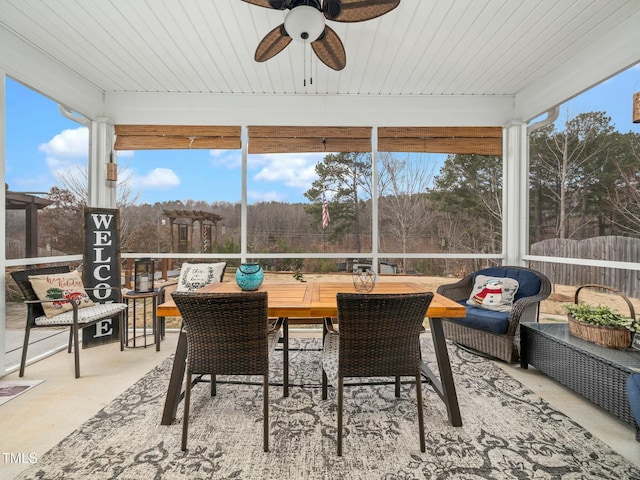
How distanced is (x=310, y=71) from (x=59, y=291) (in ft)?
10.7

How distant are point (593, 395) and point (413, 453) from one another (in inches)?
53.9

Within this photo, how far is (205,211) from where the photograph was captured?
164 inches

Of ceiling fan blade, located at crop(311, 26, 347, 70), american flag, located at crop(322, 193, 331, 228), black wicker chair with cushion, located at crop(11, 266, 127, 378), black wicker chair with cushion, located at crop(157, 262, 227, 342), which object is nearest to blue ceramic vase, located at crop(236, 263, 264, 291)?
black wicker chair with cushion, located at crop(157, 262, 227, 342)

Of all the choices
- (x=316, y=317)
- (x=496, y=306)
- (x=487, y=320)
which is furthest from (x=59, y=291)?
(x=496, y=306)

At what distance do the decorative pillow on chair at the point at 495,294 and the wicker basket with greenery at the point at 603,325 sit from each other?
0.62m

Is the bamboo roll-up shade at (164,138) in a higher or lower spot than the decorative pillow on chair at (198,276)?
higher

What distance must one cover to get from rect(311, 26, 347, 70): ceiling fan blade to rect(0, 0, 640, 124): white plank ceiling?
0.40 meters

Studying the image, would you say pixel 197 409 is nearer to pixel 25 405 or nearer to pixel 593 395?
pixel 25 405

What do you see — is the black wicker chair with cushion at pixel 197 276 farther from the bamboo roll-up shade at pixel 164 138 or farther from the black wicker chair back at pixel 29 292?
the bamboo roll-up shade at pixel 164 138

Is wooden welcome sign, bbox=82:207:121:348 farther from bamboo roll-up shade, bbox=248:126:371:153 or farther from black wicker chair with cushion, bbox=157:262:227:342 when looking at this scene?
bamboo roll-up shade, bbox=248:126:371:153

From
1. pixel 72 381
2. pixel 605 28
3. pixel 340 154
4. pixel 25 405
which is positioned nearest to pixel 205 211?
pixel 340 154

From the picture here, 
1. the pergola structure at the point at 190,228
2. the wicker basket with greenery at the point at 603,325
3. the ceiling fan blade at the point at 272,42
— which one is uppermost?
the ceiling fan blade at the point at 272,42

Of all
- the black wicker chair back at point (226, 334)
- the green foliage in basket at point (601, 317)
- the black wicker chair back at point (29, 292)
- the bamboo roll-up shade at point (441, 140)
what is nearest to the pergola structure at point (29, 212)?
the black wicker chair back at point (29, 292)

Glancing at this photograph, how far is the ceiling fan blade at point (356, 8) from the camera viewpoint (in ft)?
6.36
